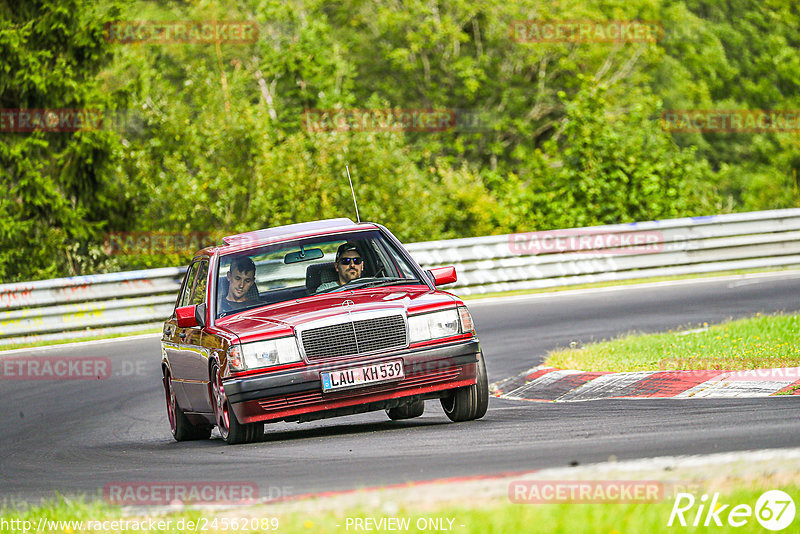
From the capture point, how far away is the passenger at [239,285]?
895 centimetres

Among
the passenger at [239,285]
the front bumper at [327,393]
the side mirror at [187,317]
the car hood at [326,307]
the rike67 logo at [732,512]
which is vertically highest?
the passenger at [239,285]

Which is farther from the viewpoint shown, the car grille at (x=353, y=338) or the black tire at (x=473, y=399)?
the black tire at (x=473, y=399)

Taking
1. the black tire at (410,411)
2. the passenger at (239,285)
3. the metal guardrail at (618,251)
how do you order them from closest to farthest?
the passenger at (239,285) → the black tire at (410,411) → the metal guardrail at (618,251)

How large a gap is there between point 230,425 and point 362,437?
937 mm

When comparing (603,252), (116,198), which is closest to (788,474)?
(603,252)

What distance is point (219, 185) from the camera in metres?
24.0

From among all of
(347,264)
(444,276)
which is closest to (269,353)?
(347,264)

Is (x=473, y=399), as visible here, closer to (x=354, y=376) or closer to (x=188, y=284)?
(x=354, y=376)

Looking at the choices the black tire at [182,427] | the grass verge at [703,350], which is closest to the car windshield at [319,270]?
the black tire at [182,427]

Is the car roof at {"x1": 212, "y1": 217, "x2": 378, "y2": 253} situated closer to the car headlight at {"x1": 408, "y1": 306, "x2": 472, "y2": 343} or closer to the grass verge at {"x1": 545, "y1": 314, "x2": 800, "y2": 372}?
the car headlight at {"x1": 408, "y1": 306, "x2": 472, "y2": 343}

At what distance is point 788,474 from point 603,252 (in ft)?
52.5

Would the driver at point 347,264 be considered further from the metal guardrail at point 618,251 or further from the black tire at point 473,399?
the metal guardrail at point 618,251

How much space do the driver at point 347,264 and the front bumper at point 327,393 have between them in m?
1.27

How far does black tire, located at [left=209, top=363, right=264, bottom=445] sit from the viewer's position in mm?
8234
